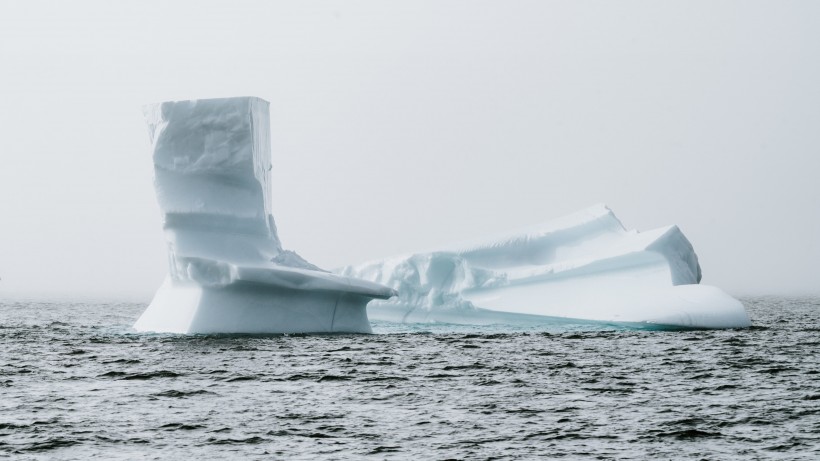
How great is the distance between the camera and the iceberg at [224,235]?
58.7 ft

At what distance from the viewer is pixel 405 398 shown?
39.2 feet

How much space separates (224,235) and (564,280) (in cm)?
837

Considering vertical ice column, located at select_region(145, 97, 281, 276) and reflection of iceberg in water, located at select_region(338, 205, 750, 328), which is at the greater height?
vertical ice column, located at select_region(145, 97, 281, 276)

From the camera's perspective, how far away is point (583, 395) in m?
12.3

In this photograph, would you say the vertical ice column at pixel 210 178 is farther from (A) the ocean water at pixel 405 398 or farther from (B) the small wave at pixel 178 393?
(B) the small wave at pixel 178 393

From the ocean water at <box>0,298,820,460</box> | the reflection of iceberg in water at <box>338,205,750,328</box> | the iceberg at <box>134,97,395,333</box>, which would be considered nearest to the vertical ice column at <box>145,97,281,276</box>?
the iceberg at <box>134,97,395,333</box>

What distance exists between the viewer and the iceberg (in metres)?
17.9

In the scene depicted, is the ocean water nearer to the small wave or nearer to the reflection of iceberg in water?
the small wave


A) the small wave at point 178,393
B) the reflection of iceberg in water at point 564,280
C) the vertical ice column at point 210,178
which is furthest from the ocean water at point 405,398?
the reflection of iceberg in water at point 564,280

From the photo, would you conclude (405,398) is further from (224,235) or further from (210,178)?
(210,178)

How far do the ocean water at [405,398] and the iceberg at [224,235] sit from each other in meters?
0.47

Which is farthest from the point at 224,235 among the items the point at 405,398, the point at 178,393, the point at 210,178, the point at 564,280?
the point at 564,280

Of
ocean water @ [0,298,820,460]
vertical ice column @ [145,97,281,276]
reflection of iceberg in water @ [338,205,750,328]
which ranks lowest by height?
ocean water @ [0,298,820,460]

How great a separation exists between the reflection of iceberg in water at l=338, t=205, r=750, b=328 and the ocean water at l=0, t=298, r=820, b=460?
2.16m
